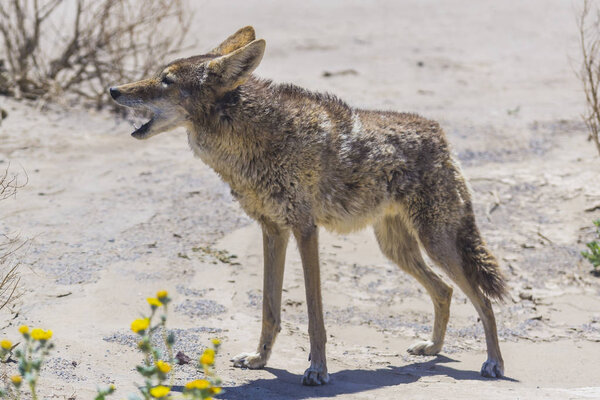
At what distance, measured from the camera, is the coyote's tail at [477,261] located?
22.0ft

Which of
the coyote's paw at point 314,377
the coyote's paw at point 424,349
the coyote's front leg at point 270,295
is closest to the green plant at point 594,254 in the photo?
the coyote's paw at point 424,349

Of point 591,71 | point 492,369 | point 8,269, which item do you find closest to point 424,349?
point 492,369

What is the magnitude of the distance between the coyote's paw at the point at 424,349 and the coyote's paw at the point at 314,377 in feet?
4.41

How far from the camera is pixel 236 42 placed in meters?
6.64

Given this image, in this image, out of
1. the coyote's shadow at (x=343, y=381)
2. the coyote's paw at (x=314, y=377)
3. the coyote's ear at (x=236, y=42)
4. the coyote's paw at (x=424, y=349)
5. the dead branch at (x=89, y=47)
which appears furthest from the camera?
the dead branch at (x=89, y=47)

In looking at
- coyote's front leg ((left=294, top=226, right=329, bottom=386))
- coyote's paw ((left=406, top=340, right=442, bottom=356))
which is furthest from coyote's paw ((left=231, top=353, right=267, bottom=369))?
coyote's paw ((left=406, top=340, right=442, bottom=356))

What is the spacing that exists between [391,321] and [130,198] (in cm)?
339

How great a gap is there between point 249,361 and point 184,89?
2.10 metres

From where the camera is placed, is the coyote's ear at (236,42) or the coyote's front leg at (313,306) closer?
the coyote's front leg at (313,306)

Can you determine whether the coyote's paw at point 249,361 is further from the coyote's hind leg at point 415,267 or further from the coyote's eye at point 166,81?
the coyote's eye at point 166,81

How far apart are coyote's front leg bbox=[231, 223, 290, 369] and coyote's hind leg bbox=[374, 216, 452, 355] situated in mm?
1094

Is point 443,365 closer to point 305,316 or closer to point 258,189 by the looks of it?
point 305,316

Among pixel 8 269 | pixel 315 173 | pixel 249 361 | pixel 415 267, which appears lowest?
pixel 249 361

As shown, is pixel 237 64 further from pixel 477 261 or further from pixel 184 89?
pixel 477 261
